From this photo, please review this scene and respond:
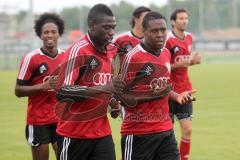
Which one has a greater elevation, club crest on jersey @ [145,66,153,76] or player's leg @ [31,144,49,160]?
club crest on jersey @ [145,66,153,76]

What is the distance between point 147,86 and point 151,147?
70 cm

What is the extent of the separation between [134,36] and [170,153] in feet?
13.9

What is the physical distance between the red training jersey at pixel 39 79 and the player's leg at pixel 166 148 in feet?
6.07

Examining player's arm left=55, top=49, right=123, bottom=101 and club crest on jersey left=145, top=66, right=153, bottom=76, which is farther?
club crest on jersey left=145, top=66, right=153, bottom=76

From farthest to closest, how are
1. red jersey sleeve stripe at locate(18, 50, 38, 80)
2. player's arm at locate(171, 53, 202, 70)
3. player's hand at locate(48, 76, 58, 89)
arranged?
player's arm at locate(171, 53, 202, 70) → red jersey sleeve stripe at locate(18, 50, 38, 80) → player's hand at locate(48, 76, 58, 89)

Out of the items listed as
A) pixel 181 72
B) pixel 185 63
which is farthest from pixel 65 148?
pixel 181 72

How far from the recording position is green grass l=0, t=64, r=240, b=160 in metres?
13.1

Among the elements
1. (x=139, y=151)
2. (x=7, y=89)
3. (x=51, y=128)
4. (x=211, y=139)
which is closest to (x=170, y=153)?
(x=139, y=151)

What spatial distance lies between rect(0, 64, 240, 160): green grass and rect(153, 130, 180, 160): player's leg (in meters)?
4.11

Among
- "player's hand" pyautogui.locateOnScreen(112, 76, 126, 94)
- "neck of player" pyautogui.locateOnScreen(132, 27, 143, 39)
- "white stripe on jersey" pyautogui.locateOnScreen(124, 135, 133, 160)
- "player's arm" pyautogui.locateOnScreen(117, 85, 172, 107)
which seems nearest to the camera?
"player's hand" pyautogui.locateOnScreen(112, 76, 126, 94)

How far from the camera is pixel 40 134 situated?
9672 mm

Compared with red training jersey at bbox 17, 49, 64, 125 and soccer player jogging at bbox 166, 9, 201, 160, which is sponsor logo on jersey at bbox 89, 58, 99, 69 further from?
soccer player jogging at bbox 166, 9, 201, 160

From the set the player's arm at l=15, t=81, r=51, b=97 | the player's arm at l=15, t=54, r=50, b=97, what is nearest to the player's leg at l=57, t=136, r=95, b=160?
the player's arm at l=15, t=81, r=51, b=97

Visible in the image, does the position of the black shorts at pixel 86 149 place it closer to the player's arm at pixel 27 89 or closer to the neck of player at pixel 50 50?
the player's arm at pixel 27 89
